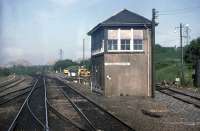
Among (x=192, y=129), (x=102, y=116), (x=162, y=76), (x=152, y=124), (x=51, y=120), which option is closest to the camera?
(x=192, y=129)

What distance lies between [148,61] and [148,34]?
2.33 metres

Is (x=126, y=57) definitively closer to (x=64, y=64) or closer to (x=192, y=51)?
(x=192, y=51)

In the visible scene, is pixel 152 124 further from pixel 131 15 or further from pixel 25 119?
Answer: pixel 131 15

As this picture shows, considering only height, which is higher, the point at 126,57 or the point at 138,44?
the point at 138,44

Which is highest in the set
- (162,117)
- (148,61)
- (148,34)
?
(148,34)

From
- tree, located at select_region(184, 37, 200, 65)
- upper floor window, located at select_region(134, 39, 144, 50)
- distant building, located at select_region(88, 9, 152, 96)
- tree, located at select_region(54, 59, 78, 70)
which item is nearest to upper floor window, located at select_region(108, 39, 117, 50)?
distant building, located at select_region(88, 9, 152, 96)

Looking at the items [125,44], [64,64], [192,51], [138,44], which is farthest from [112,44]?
[64,64]

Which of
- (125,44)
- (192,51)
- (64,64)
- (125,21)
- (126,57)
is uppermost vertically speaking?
(125,21)

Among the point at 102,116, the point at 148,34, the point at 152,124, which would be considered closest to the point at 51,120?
the point at 102,116

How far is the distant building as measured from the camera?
3300cm

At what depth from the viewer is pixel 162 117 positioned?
18906 mm

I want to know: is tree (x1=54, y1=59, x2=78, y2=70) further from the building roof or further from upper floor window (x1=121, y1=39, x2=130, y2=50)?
upper floor window (x1=121, y1=39, x2=130, y2=50)

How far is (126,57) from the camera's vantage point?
1305 inches

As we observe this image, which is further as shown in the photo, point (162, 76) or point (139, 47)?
point (162, 76)
